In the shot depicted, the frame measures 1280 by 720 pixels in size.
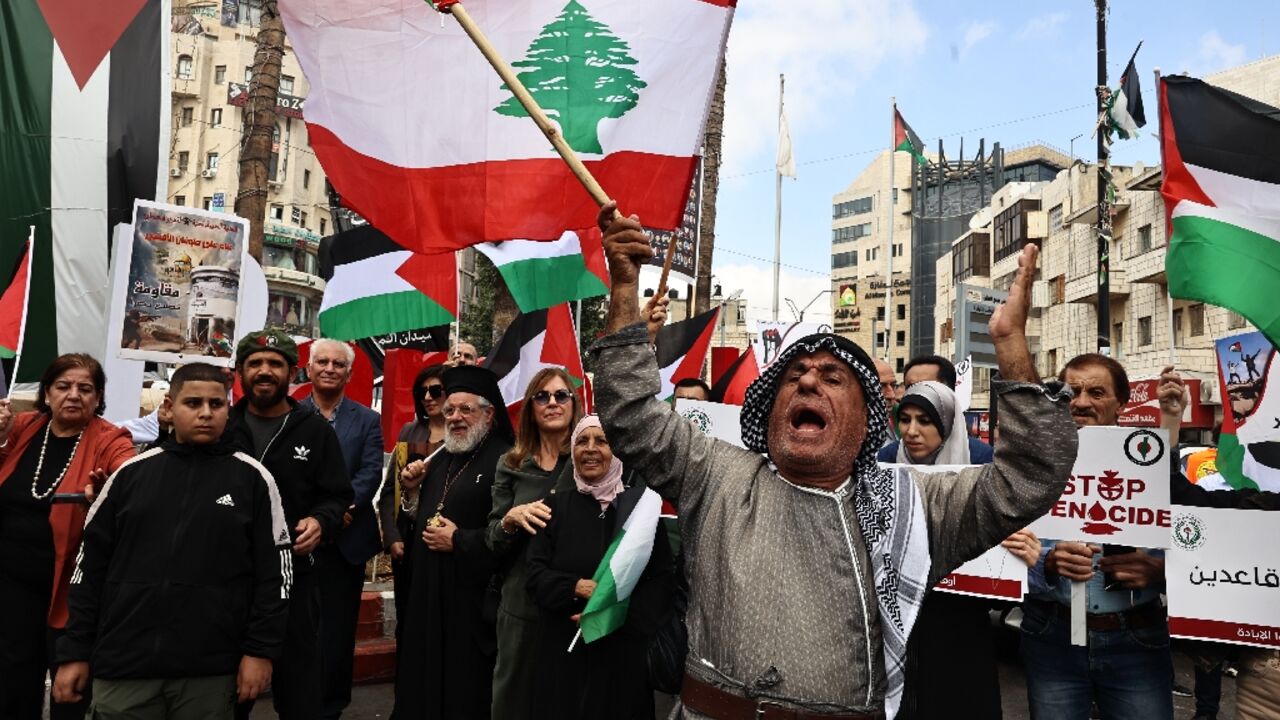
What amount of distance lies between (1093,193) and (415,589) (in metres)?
35.9

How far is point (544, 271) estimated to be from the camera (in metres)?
5.43

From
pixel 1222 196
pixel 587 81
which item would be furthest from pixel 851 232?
pixel 587 81

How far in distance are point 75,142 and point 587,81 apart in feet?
9.37

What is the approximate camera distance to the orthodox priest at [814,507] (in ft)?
7.36

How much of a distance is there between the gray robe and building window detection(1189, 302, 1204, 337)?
3028 cm

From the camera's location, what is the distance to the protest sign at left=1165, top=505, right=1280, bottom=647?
3482 mm

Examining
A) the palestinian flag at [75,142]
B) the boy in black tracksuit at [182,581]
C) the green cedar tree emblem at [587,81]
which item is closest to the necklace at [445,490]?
the boy in black tracksuit at [182,581]

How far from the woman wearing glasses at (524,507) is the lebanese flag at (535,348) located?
1421 mm

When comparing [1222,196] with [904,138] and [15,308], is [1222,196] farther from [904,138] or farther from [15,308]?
[904,138]

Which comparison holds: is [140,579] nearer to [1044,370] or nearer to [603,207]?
[603,207]

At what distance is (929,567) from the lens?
7.72 feet

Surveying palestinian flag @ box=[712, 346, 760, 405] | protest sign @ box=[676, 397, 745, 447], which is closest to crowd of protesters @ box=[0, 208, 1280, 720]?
protest sign @ box=[676, 397, 745, 447]

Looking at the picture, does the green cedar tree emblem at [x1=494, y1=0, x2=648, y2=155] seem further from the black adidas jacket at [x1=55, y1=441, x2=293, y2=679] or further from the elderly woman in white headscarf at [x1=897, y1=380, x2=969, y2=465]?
the black adidas jacket at [x1=55, y1=441, x2=293, y2=679]

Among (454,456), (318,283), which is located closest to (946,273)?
(318,283)
